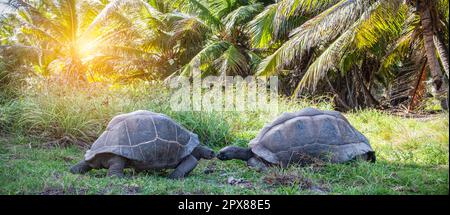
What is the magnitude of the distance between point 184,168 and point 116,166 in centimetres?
73

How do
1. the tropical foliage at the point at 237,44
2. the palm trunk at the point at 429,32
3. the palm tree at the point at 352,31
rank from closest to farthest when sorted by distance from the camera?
the palm trunk at the point at 429,32 → the palm tree at the point at 352,31 → the tropical foliage at the point at 237,44

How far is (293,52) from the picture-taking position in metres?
10.1

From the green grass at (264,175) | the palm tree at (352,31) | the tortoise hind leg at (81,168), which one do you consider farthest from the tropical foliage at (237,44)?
the tortoise hind leg at (81,168)

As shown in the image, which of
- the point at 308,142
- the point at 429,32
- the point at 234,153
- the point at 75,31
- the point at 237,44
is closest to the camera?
the point at 308,142

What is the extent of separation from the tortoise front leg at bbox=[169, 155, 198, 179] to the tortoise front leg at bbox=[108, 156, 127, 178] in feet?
1.77

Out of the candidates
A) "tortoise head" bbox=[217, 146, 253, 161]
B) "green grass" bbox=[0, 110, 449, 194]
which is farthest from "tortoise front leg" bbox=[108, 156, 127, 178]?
"tortoise head" bbox=[217, 146, 253, 161]

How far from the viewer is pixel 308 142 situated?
4.57 metres

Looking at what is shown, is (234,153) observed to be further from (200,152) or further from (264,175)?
(264,175)

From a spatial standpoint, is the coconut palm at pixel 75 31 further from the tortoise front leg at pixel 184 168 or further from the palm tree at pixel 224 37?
the tortoise front leg at pixel 184 168

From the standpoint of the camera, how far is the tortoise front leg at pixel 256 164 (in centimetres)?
458

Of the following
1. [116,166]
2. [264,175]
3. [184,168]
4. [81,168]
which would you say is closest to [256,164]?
[264,175]

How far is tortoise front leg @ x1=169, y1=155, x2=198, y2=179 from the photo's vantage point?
4203 millimetres

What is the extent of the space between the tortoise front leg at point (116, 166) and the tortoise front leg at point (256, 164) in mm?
1572
